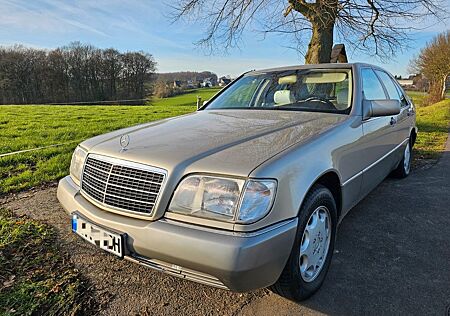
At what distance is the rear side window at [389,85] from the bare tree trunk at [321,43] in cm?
489

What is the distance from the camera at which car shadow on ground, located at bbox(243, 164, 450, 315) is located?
1969 mm

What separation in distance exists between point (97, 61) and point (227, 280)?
41.7 meters

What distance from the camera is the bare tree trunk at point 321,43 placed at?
29.4 feet

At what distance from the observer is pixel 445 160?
5801 mm

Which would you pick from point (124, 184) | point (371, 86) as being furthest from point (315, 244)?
point (371, 86)

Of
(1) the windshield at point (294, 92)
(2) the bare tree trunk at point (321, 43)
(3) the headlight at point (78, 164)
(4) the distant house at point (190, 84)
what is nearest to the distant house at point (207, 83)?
(4) the distant house at point (190, 84)

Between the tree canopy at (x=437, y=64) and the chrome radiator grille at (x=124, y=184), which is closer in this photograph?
the chrome radiator grille at (x=124, y=184)

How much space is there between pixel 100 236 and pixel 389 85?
3930 millimetres

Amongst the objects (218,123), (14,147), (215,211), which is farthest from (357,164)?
(14,147)

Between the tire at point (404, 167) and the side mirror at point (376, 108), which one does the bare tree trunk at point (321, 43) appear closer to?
the tire at point (404, 167)

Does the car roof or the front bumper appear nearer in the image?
the front bumper

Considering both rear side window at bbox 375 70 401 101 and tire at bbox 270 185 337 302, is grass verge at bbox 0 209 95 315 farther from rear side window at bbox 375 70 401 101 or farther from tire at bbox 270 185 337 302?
rear side window at bbox 375 70 401 101

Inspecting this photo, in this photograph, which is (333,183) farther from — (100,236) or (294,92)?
(100,236)

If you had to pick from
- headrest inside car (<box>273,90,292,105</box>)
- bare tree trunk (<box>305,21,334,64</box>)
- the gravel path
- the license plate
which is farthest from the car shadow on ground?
bare tree trunk (<box>305,21,334,64</box>)
